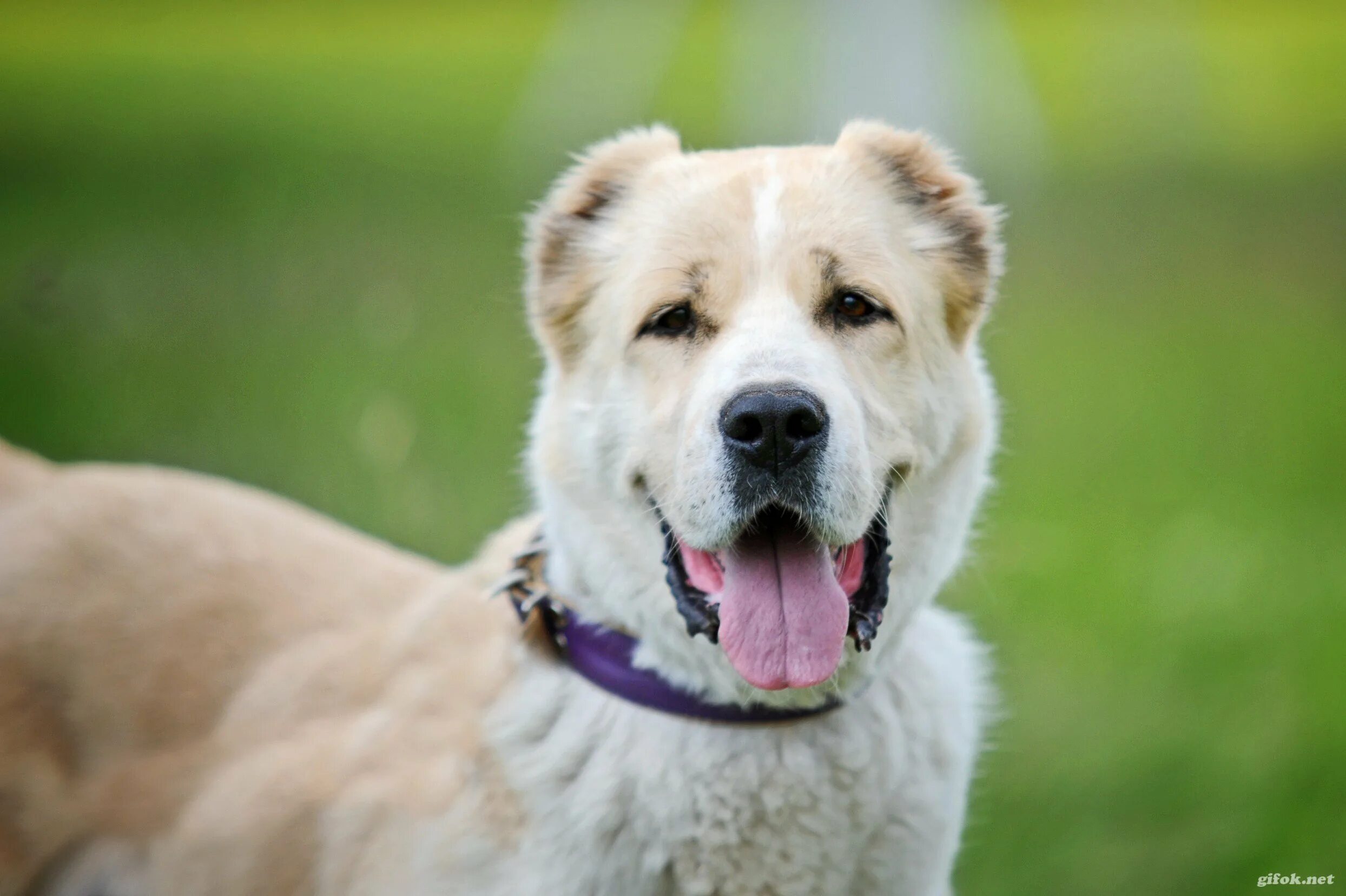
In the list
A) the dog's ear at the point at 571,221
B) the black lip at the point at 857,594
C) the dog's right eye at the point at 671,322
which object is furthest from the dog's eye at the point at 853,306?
the dog's ear at the point at 571,221

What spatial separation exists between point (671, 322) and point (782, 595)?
0.61 metres

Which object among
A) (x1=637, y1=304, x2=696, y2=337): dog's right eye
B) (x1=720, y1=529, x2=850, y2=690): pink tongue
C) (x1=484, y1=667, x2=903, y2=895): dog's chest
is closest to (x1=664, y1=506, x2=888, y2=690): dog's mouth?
(x1=720, y1=529, x2=850, y2=690): pink tongue

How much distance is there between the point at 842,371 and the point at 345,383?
609 centimetres

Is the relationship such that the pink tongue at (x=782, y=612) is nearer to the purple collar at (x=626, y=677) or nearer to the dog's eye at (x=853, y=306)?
the purple collar at (x=626, y=677)

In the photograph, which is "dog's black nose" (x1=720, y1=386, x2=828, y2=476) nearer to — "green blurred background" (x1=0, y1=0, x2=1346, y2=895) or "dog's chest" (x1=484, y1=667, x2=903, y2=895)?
"dog's chest" (x1=484, y1=667, x2=903, y2=895)

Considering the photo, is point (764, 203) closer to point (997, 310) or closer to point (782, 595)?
point (782, 595)

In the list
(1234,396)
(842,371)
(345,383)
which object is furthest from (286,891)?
(1234,396)

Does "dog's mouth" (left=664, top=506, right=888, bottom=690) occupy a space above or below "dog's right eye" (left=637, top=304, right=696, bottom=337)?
below

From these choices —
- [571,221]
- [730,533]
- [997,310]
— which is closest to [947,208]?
[571,221]

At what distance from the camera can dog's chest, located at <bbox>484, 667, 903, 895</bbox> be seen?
8.63 feet

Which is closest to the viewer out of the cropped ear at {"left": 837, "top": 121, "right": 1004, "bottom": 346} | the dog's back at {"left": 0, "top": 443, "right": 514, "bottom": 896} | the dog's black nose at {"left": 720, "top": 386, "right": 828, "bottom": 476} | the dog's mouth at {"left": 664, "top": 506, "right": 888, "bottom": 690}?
the dog's black nose at {"left": 720, "top": 386, "right": 828, "bottom": 476}

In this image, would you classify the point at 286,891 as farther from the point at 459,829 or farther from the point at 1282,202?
the point at 1282,202

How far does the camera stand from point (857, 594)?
2684 mm

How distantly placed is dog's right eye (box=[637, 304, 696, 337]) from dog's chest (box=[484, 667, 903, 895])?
783 mm
